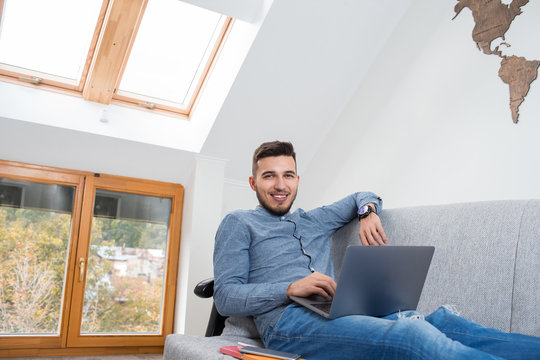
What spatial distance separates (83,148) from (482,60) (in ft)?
8.73

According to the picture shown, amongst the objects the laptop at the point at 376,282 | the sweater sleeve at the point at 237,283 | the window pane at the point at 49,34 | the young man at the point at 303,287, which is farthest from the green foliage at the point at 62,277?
the laptop at the point at 376,282

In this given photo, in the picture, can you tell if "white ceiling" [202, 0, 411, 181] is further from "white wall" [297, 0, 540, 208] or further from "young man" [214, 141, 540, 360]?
"young man" [214, 141, 540, 360]

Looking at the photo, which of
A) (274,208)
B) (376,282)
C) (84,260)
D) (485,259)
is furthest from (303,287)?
(84,260)

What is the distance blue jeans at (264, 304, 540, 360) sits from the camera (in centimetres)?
99

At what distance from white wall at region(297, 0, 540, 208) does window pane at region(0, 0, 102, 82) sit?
192 cm

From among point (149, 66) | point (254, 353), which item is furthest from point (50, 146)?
point (254, 353)

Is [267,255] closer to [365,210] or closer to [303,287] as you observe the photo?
[303,287]

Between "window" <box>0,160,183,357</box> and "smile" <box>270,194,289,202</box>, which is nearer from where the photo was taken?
"smile" <box>270,194,289,202</box>

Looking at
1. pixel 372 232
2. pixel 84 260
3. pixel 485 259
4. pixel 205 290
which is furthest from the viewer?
pixel 84 260

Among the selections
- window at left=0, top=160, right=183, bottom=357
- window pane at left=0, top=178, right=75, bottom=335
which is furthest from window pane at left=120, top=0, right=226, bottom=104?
window pane at left=0, top=178, right=75, bottom=335

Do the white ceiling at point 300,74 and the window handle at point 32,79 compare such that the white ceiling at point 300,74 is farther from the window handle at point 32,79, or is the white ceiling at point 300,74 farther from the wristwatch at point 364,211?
the wristwatch at point 364,211

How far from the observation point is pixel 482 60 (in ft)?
7.61

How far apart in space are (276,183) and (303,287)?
0.58m

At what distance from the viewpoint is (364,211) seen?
1.89 metres
